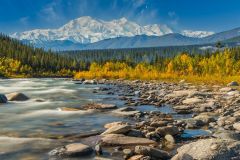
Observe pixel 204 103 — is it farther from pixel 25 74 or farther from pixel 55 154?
pixel 25 74

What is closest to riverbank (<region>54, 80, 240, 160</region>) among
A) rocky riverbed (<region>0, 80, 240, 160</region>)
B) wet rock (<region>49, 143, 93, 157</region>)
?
rocky riverbed (<region>0, 80, 240, 160</region>)

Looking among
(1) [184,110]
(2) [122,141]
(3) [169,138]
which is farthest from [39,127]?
(1) [184,110]

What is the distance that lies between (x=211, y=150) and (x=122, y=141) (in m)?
6.77

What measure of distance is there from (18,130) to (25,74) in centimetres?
15311

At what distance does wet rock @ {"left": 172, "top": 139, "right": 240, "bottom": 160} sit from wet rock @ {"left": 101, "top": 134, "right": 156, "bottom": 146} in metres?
4.32

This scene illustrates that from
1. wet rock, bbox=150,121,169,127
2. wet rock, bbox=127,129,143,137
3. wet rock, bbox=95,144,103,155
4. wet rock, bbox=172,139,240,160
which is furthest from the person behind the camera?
wet rock, bbox=150,121,169,127

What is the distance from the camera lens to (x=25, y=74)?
17750cm

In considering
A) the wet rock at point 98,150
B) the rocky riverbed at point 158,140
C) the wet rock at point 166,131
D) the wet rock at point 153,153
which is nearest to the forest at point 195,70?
the rocky riverbed at point 158,140

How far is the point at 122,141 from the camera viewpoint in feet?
79.5

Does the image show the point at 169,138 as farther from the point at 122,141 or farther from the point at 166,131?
the point at 122,141

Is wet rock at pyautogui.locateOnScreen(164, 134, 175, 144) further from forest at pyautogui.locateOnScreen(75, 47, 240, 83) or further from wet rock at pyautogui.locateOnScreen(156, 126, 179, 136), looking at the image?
forest at pyautogui.locateOnScreen(75, 47, 240, 83)

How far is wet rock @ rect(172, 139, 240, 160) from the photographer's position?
19.0 meters

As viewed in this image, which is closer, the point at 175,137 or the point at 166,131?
the point at 175,137

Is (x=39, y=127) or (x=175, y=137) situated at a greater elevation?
(x=39, y=127)
